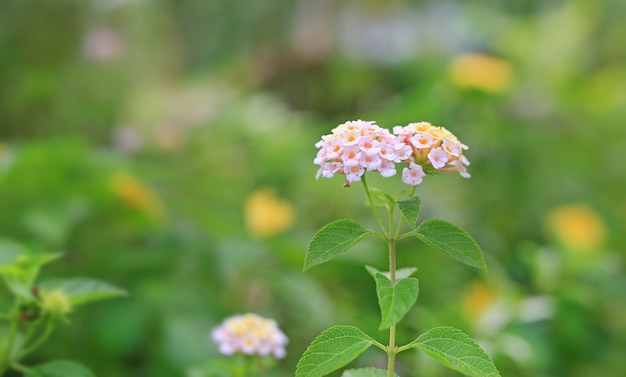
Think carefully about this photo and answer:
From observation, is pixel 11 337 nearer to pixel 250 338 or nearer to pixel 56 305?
pixel 56 305

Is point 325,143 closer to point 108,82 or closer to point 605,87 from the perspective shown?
point 108,82

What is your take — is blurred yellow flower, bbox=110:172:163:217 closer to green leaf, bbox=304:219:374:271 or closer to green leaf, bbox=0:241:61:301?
green leaf, bbox=0:241:61:301

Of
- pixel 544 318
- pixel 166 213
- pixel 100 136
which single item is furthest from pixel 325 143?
pixel 100 136

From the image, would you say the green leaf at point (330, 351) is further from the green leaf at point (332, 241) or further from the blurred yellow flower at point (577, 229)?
the blurred yellow flower at point (577, 229)

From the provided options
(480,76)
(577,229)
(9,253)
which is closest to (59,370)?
(9,253)

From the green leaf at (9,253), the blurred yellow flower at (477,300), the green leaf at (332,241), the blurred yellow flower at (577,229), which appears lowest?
the green leaf at (332,241)

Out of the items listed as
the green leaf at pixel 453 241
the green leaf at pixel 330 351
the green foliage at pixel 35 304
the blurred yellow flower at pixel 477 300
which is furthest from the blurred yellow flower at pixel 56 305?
the blurred yellow flower at pixel 477 300
